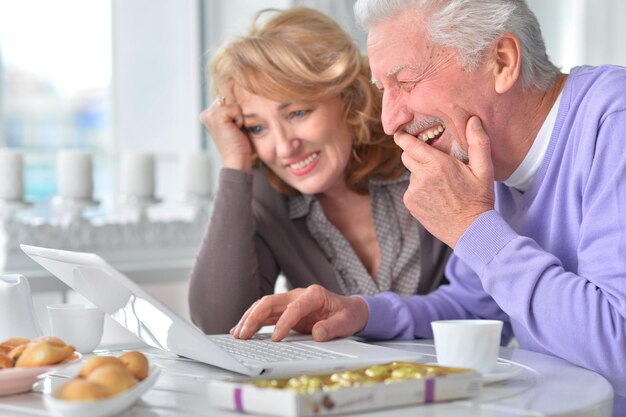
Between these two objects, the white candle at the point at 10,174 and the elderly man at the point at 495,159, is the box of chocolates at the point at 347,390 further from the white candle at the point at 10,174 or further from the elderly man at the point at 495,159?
the white candle at the point at 10,174

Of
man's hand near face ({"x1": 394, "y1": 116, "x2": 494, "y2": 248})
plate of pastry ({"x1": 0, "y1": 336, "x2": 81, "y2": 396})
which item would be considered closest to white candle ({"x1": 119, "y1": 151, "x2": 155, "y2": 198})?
man's hand near face ({"x1": 394, "y1": 116, "x2": 494, "y2": 248})

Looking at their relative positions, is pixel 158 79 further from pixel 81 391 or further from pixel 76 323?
pixel 81 391

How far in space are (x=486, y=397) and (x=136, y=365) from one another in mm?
404

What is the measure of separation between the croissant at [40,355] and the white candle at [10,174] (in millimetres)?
1960

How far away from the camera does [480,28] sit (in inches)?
61.8

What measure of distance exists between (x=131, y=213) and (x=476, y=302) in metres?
2.18

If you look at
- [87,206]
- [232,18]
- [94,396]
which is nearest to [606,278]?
[94,396]

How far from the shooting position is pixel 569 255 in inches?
59.5

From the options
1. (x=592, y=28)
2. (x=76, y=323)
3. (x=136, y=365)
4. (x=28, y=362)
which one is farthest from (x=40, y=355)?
(x=592, y=28)

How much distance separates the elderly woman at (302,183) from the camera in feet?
6.99

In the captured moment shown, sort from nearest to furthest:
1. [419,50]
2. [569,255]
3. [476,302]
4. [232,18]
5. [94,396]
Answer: [94,396], [569,255], [419,50], [476,302], [232,18]

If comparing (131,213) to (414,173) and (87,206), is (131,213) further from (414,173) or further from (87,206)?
(414,173)

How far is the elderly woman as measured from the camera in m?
2.13

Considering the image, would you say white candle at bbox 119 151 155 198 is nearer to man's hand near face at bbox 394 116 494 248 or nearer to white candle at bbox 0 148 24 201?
white candle at bbox 0 148 24 201
